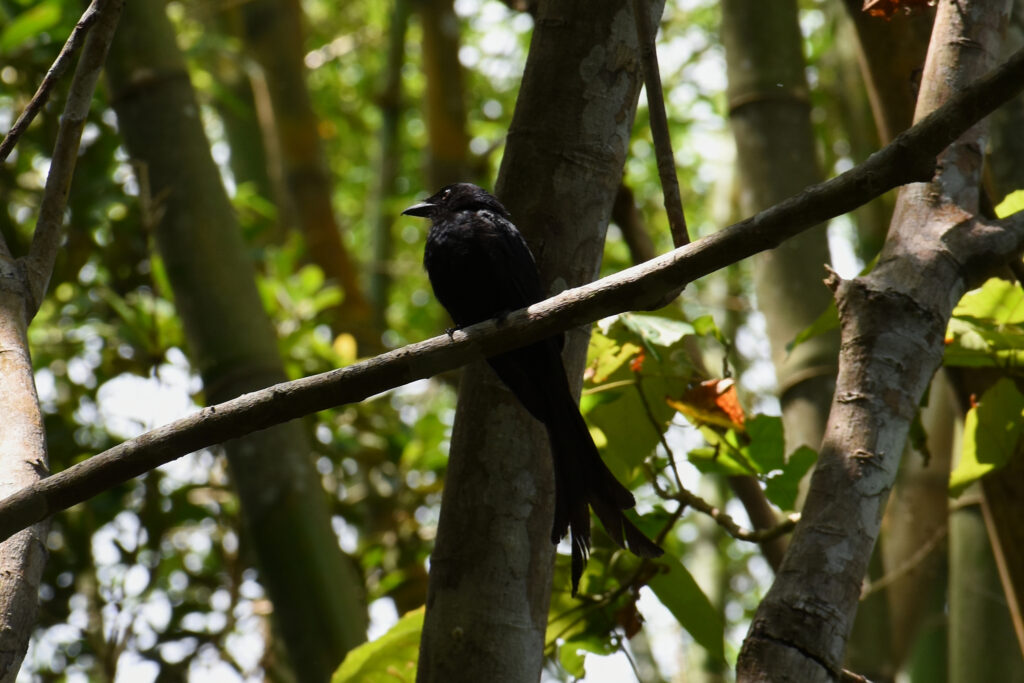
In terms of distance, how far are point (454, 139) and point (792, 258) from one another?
2.64 metres

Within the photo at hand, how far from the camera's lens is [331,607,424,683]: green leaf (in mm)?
2279

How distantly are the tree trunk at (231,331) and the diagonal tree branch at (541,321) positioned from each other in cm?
144

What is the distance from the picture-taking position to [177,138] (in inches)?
122

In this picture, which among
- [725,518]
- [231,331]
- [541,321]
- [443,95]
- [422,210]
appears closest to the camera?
[541,321]

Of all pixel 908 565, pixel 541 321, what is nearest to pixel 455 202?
pixel 541 321

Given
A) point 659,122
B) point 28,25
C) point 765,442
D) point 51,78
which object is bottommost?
point 765,442

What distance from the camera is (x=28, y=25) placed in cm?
355

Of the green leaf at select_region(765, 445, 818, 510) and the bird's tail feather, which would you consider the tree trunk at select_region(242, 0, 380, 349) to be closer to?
the green leaf at select_region(765, 445, 818, 510)

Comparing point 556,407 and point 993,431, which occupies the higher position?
point 556,407

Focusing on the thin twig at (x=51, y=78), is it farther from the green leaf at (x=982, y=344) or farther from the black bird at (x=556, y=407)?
the green leaf at (x=982, y=344)

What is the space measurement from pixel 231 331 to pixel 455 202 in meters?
0.76

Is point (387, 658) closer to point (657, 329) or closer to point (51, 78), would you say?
point (657, 329)

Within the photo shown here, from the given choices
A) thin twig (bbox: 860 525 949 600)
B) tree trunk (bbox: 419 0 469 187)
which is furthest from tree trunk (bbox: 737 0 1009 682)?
tree trunk (bbox: 419 0 469 187)

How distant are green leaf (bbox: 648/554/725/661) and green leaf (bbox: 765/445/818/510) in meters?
0.29
